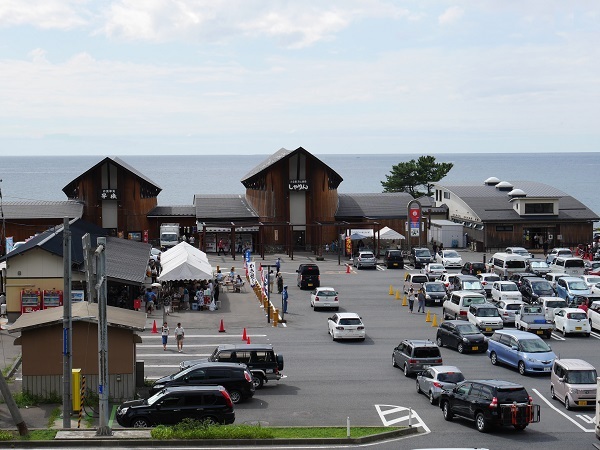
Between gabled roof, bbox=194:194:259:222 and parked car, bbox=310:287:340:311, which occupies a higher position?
gabled roof, bbox=194:194:259:222

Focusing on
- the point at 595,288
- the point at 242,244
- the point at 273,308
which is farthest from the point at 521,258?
the point at 242,244

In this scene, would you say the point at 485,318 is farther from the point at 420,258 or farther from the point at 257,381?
the point at 420,258

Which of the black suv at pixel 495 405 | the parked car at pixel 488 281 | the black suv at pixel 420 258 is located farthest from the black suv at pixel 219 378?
the black suv at pixel 420 258

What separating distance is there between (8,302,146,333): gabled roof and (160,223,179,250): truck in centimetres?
4389

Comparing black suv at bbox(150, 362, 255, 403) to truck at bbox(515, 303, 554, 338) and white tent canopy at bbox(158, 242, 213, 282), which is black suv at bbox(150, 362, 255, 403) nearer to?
truck at bbox(515, 303, 554, 338)

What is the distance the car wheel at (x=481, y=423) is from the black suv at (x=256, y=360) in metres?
8.45

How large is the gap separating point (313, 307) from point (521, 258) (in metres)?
17.5

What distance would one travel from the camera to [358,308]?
1959 inches

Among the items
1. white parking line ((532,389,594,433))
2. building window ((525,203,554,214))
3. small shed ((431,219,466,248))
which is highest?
building window ((525,203,554,214))

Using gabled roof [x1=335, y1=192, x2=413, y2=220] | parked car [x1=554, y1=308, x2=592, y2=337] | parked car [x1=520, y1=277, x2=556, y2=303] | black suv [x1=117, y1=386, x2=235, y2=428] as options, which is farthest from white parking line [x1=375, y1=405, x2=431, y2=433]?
gabled roof [x1=335, y1=192, x2=413, y2=220]

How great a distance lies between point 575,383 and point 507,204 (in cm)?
5425

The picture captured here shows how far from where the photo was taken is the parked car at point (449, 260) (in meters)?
65.3

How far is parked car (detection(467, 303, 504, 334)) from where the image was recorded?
41.8 meters

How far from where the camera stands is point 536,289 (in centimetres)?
5047
